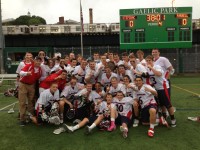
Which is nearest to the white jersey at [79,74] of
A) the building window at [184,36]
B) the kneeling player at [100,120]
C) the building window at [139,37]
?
the kneeling player at [100,120]

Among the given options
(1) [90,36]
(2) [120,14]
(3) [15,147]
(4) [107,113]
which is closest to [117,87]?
(4) [107,113]

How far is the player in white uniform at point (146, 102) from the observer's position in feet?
20.0

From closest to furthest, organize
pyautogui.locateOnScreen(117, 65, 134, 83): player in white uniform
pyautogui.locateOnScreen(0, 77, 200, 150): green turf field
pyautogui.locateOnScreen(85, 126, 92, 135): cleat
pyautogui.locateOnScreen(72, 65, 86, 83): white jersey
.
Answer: pyautogui.locateOnScreen(0, 77, 200, 150): green turf field, pyautogui.locateOnScreen(85, 126, 92, 135): cleat, pyautogui.locateOnScreen(117, 65, 134, 83): player in white uniform, pyautogui.locateOnScreen(72, 65, 86, 83): white jersey

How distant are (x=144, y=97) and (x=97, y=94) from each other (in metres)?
1.30

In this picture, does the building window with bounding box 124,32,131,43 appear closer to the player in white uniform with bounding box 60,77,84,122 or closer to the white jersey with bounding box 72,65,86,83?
the white jersey with bounding box 72,65,86,83

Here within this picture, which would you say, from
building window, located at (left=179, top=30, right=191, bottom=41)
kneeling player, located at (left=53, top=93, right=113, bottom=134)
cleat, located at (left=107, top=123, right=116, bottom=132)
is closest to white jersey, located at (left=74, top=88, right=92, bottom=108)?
kneeling player, located at (left=53, top=93, right=113, bottom=134)

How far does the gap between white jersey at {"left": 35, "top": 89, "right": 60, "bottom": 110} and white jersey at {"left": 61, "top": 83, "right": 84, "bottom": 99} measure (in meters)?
0.23

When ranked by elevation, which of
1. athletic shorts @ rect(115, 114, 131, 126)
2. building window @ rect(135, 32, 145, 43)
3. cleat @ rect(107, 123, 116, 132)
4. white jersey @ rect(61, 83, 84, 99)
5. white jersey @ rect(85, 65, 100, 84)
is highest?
building window @ rect(135, 32, 145, 43)

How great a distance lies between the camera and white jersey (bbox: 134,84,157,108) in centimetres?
633

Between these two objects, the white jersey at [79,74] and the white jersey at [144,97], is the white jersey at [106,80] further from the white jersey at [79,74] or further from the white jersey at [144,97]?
the white jersey at [144,97]

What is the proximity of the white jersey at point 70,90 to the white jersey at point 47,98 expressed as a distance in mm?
232

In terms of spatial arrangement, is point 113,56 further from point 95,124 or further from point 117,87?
point 95,124

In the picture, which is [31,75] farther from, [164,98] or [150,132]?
[164,98]

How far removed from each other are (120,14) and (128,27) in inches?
46.6
